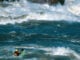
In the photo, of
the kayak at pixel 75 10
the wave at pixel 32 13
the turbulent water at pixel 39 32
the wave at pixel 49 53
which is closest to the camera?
the wave at pixel 49 53

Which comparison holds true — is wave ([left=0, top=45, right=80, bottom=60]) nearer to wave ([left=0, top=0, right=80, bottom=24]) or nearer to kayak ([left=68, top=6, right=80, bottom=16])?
wave ([left=0, top=0, right=80, bottom=24])

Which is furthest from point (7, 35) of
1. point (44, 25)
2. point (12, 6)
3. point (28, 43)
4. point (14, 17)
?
point (12, 6)

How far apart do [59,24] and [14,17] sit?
4.34 metres

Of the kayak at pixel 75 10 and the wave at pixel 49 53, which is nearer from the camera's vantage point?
the wave at pixel 49 53

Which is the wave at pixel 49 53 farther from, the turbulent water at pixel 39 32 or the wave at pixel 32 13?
the wave at pixel 32 13

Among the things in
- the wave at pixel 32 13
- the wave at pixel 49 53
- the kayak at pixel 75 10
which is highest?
the wave at pixel 49 53

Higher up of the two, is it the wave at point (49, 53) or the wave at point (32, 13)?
the wave at point (49, 53)

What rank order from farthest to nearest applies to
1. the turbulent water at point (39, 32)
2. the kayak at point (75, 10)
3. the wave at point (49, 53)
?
the kayak at point (75, 10)
the turbulent water at point (39, 32)
the wave at point (49, 53)

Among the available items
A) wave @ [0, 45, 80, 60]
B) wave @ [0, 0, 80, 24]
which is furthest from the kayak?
wave @ [0, 45, 80, 60]

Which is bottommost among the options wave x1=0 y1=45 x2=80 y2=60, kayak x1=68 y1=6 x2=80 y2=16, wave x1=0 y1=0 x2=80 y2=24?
kayak x1=68 y1=6 x2=80 y2=16

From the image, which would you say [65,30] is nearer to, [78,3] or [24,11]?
[24,11]

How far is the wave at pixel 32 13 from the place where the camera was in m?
38.2

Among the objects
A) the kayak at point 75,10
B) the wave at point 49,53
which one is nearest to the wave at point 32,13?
the kayak at point 75,10

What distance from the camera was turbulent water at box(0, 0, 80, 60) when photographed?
77.5 ft
